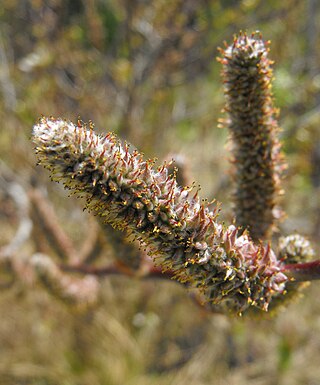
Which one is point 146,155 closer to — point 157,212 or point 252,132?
point 252,132

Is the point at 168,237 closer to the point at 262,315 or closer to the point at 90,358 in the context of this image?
the point at 262,315

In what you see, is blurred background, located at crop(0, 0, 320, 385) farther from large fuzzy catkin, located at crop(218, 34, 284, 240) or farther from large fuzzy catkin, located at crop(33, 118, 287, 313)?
large fuzzy catkin, located at crop(33, 118, 287, 313)

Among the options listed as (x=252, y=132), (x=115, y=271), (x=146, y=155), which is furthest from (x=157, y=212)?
(x=146, y=155)

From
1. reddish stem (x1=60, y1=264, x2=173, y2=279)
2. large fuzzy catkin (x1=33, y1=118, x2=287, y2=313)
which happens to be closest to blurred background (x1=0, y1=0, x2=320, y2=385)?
reddish stem (x1=60, y1=264, x2=173, y2=279)

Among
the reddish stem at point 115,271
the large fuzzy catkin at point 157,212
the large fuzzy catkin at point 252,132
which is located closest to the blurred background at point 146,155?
the reddish stem at point 115,271

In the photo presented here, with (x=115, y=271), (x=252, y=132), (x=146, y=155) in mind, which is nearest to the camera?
(x=252, y=132)

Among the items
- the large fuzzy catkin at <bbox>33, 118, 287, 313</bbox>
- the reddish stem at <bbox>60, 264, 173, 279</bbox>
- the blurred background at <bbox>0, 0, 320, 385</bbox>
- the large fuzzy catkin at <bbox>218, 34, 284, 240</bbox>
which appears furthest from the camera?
the blurred background at <bbox>0, 0, 320, 385</bbox>
